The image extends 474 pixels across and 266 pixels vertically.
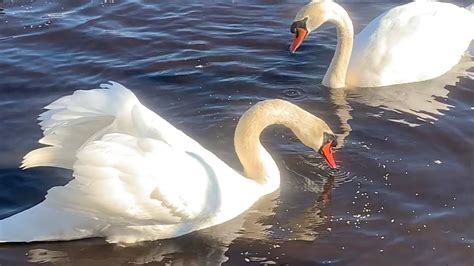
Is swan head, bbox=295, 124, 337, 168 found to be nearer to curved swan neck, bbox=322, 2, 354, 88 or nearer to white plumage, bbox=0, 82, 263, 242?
white plumage, bbox=0, 82, 263, 242

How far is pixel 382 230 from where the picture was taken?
686 cm

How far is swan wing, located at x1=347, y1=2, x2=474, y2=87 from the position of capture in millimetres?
9273

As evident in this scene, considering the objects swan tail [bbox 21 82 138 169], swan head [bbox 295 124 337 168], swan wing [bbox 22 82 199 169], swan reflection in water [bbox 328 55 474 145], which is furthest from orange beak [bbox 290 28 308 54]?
swan tail [bbox 21 82 138 169]

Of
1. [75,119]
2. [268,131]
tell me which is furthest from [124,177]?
[268,131]

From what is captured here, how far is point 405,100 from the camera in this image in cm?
909

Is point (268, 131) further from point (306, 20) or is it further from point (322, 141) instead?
point (306, 20)

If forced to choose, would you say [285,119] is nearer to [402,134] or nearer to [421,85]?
[402,134]

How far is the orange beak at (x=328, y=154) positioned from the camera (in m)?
→ 7.30

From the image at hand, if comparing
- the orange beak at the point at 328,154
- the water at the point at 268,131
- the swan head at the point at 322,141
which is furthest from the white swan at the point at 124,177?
the orange beak at the point at 328,154

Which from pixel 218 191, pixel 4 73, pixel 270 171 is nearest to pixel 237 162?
pixel 270 171

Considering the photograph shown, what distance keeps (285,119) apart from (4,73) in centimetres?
377

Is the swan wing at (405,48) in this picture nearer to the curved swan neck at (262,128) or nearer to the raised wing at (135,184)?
the curved swan neck at (262,128)

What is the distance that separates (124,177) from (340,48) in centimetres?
379

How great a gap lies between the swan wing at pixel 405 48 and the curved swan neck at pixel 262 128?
2.27 metres
